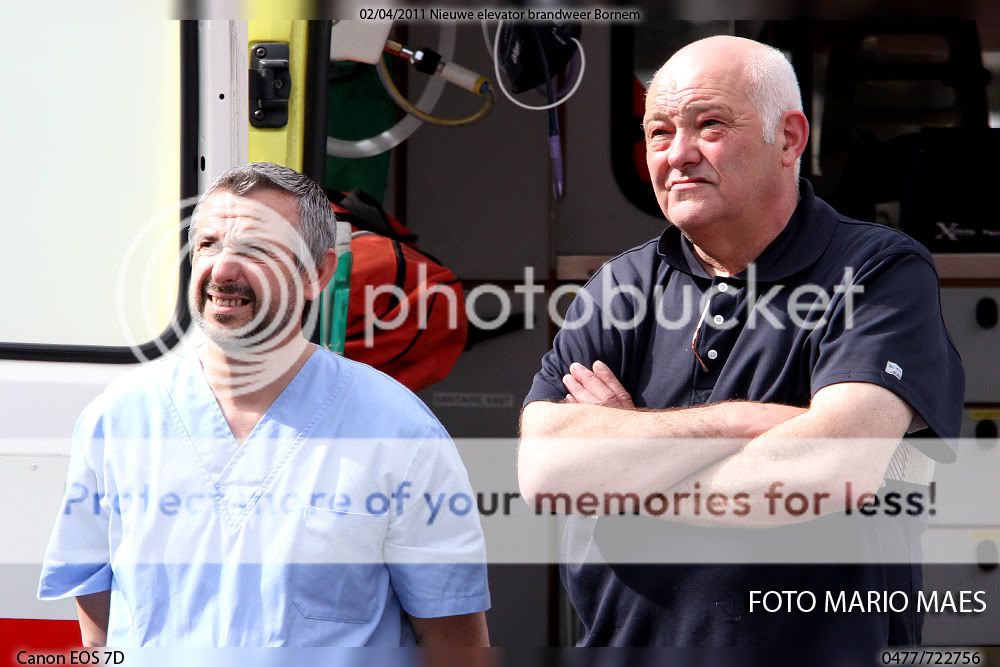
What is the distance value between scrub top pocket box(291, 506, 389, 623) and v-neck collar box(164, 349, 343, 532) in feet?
0.33

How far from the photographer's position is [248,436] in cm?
192

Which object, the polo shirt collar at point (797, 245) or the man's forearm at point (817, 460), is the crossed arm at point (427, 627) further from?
the polo shirt collar at point (797, 245)

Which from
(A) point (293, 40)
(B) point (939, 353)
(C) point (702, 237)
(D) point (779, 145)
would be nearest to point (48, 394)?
(A) point (293, 40)

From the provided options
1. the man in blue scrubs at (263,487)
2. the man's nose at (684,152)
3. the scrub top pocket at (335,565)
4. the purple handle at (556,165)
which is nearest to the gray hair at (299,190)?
the man in blue scrubs at (263,487)

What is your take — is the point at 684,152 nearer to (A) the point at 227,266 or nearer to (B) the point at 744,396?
(B) the point at 744,396

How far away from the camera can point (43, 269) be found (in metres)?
2.18

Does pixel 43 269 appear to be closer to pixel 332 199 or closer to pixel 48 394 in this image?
pixel 48 394

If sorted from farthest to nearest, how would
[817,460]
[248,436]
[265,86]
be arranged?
[265,86], [248,436], [817,460]

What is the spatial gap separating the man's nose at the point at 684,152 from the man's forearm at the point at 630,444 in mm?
395

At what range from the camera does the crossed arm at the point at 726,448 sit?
5.98 feet

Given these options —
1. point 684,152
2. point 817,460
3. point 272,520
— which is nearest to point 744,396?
point 817,460

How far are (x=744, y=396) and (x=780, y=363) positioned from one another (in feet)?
0.25

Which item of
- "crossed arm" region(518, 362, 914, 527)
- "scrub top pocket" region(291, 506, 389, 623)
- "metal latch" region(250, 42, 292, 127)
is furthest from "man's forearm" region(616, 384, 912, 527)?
"metal latch" region(250, 42, 292, 127)

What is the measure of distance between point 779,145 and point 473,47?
979mm
